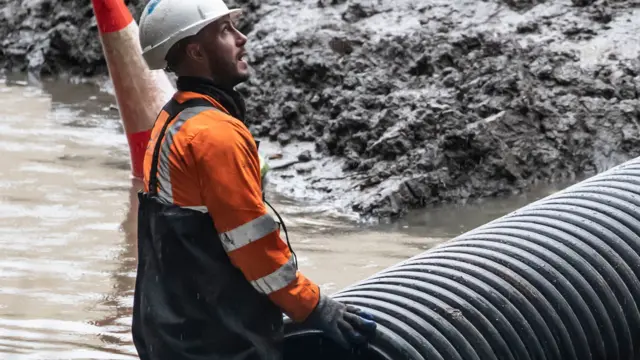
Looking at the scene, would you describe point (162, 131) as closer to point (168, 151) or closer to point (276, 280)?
point (168, 151)

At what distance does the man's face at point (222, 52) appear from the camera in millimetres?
3689

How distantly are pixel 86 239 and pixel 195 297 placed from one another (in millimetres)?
4276

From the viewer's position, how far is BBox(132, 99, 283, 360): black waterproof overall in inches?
141

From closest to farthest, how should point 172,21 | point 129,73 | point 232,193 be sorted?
point 232,193 < point 172,21 < point 129,73

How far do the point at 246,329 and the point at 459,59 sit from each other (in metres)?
6.18

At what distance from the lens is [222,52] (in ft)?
12.1

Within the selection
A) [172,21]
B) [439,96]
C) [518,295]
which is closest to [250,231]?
[172,21]

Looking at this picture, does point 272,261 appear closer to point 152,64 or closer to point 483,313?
point 152,64

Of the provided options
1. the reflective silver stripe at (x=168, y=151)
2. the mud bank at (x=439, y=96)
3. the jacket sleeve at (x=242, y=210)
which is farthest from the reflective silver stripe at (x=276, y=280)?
the mud bank at (x=439, y=96)

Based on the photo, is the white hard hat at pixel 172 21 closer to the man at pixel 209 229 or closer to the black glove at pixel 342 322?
the man at pixel 209 229

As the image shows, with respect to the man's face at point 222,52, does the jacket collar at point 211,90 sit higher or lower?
lower

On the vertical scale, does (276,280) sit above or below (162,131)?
below

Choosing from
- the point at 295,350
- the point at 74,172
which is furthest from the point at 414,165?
the point at 295,350

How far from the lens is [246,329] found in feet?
11.9
